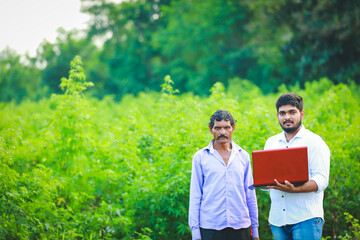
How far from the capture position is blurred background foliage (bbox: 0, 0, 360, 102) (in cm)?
2064

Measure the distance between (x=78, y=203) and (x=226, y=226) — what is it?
3.31m

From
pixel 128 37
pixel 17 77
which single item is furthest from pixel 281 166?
pixel 17 77

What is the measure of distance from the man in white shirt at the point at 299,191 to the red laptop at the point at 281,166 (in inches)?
2.4

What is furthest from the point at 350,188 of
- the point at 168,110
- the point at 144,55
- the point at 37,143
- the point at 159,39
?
the point at 144,55

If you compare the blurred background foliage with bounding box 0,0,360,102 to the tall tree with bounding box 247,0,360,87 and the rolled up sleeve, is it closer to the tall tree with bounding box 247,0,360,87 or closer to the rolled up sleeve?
the tall tree with bounding box 247,0,360,87

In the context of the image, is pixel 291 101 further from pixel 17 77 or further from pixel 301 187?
pixel 17 77

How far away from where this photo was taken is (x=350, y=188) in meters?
5.66

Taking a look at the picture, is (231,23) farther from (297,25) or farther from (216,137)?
(216,137)

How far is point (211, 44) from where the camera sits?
107ft

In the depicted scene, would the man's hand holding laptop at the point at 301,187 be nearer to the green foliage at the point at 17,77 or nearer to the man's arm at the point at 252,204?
the man's arm at the point at 252,204

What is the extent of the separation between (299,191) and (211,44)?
98.9 ft

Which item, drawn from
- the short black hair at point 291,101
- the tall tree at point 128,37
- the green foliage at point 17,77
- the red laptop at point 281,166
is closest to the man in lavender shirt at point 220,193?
the red laptop at point 281,166

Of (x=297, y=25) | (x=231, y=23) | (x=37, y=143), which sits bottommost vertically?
(x=37, y=143)

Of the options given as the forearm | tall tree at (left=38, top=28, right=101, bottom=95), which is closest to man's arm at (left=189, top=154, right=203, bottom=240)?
the forearm
